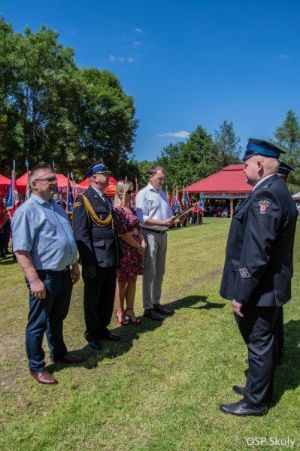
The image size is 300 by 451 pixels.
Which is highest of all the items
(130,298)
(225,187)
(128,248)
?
(225,187)

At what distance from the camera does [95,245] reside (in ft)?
15.3

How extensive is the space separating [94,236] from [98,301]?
81cm

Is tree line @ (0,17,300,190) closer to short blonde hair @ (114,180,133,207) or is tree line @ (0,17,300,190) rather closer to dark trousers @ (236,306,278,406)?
short blonde hair @ (114,180,133,207)

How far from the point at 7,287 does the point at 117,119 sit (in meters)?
31.8

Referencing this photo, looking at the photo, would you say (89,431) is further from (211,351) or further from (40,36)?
(40,36)

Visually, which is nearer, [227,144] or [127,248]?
[127,248]

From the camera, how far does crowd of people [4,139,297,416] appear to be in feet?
10.7

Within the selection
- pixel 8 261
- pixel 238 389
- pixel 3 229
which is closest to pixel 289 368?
pixel 238 389

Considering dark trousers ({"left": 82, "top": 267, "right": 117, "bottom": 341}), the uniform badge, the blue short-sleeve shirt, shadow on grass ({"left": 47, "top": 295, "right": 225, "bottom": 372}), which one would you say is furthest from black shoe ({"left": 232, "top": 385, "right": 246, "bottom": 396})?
the blue short-sleeve shirt

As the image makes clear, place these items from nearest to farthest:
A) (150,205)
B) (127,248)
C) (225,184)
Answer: (127,248) → (150,205) → (225,184)

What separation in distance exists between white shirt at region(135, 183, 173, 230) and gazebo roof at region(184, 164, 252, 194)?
3795 cm

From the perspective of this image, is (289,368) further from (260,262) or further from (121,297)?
(121,297)

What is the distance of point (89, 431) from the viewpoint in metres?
3.21

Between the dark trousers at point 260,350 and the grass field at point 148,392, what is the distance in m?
0.21
